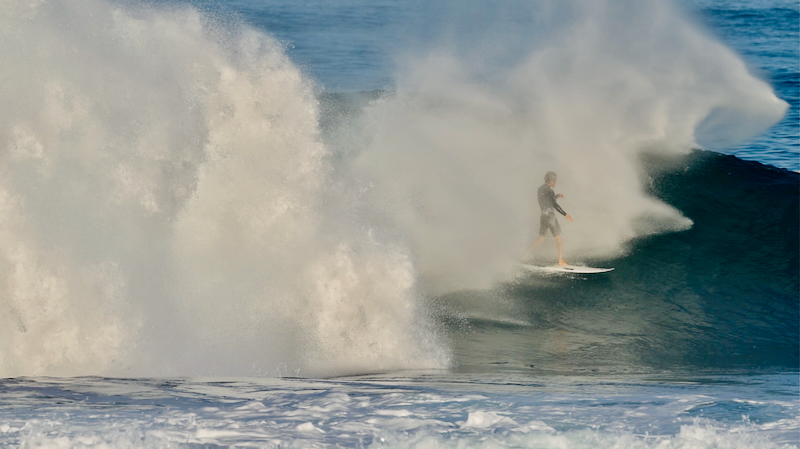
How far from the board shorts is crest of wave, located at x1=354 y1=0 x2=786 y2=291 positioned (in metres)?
0.46

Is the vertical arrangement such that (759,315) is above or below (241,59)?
below

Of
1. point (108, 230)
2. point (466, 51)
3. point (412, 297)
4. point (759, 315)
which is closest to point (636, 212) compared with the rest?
point (759, 315)

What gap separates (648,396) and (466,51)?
26414mm

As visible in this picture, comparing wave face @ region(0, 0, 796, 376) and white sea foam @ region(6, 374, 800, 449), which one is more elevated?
wave face @ region(0, 0, 796, 376)

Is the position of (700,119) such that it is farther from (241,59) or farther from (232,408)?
(232,408)

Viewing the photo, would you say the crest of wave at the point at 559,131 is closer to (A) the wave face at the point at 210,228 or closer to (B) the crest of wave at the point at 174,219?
(A) the wave face at the point at 210,228

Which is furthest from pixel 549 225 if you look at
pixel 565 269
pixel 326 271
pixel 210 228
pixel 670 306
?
pixel 210 228

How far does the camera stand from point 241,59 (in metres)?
9.54

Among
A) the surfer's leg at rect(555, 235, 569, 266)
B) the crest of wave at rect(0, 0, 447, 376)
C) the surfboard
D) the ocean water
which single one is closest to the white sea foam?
the ocean water

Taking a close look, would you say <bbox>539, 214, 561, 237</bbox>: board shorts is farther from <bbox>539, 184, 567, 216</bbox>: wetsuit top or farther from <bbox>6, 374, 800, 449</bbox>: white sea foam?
A: <bbox>6, 374, 800, 449</bbox>: white sea foam

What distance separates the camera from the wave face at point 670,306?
8172 mm

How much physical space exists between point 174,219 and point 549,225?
17.2 ft

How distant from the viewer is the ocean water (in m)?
5.57

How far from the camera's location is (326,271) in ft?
27.5
